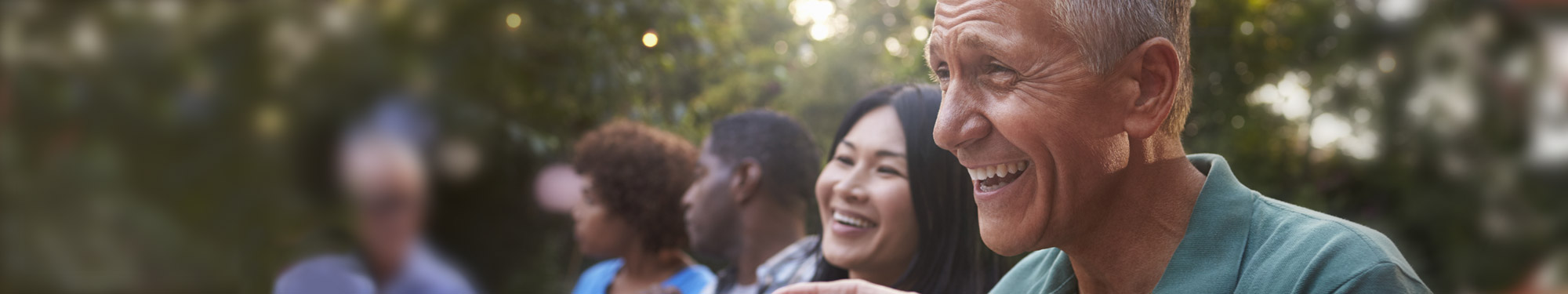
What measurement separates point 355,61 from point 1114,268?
5727 millimetres

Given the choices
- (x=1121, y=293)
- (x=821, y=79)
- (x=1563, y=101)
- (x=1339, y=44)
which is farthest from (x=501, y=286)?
(x=1121, y=293)

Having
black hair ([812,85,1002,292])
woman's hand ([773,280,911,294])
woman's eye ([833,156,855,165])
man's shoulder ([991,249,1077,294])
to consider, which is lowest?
man's shoulder ([991,249,1077,294])

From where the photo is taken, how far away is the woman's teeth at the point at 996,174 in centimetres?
141

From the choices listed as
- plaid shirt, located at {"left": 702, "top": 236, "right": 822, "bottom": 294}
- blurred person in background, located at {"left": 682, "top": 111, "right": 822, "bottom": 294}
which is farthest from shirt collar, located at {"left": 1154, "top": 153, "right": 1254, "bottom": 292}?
blurred person in background, located at {"left": 682, "top": 111, "right": 822, "bottom": 294}

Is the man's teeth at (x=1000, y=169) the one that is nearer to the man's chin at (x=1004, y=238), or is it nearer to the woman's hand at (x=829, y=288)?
the man's chin at (x=1004, y=238)

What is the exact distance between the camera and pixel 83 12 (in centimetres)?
676

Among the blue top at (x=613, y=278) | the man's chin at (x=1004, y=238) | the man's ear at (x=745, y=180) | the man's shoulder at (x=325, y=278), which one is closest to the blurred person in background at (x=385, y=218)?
the man's shoulder at (x=325, y=278)

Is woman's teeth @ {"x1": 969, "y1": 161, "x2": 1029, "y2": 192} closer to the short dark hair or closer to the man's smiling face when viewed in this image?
the man's smiling face

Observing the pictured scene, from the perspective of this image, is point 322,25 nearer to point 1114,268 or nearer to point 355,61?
point 355,61

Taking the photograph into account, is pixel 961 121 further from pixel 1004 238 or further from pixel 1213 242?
pixel 1213 242

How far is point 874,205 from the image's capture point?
2.43 meters

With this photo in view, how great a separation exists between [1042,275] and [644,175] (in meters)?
2.72

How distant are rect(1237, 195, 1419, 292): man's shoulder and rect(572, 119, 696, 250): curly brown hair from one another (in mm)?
2776

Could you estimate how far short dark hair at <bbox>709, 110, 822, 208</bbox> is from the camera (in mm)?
3438
